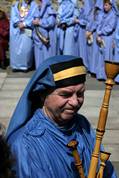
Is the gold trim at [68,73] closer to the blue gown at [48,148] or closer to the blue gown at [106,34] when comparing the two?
the blue gown at [48,148]

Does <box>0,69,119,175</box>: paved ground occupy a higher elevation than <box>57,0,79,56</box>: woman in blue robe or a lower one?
lower

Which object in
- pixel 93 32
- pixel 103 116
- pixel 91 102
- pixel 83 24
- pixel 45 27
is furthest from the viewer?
pixel 45 27

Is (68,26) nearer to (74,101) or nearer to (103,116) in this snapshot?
(74,101)

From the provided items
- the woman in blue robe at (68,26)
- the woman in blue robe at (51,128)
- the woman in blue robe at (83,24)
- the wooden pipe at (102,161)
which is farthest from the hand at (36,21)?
the wooden pipe at (102,161)

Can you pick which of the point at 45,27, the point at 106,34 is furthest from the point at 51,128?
the point at 45,27

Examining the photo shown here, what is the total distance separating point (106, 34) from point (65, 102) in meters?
9.27

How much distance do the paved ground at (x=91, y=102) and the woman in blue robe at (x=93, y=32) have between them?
15.2 inches

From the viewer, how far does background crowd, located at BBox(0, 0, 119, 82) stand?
12.9 meters

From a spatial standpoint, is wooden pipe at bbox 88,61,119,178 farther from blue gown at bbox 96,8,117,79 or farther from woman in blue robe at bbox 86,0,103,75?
woman in blue robe at bbox 86,0,103,75

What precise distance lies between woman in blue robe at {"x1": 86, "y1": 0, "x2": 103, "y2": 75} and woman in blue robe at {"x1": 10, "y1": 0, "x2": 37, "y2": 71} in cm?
153

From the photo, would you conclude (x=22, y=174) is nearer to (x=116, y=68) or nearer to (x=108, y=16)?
Answer: (x=116, y=68)

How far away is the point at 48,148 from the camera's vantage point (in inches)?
112

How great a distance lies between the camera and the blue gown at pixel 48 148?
109 inches

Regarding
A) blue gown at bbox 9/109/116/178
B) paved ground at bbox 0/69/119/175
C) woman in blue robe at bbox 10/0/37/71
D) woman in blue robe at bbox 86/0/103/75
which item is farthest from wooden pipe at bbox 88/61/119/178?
woman in blue robe at bbox 10/0/37/71
